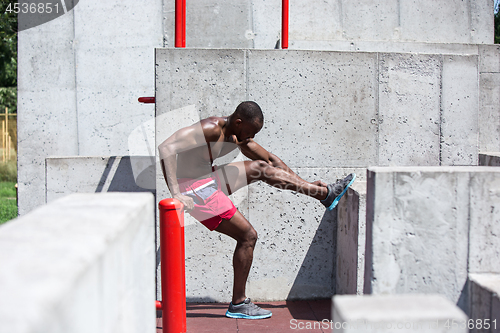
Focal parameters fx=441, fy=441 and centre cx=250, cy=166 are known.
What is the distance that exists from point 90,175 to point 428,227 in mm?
3204

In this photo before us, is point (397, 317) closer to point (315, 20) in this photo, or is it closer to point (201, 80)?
point (201, 80)

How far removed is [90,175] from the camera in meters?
4.42

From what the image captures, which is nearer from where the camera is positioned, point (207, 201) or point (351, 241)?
point (207, 201)

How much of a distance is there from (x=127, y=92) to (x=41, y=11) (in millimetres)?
1445

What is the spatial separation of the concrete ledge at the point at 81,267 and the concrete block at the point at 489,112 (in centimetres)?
446

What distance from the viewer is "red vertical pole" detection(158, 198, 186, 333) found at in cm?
315

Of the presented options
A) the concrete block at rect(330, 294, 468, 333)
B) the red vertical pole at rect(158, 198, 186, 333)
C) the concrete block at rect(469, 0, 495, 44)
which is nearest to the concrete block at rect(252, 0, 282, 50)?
the concrete block at rect(469, 0, 495, 44)

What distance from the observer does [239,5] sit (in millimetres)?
5453

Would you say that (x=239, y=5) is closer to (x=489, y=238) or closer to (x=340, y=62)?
(x=340, y=62)

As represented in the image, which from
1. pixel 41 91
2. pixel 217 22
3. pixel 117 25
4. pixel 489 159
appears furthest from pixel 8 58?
pixel 489 159

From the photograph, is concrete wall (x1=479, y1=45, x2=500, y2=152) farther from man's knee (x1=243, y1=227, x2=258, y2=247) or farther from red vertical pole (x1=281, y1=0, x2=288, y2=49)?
man's knee (x1=243, y1=227, x2=258, y2=247)

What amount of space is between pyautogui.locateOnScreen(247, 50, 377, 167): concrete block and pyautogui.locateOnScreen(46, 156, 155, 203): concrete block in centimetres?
137

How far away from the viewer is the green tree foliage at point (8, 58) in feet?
41.8

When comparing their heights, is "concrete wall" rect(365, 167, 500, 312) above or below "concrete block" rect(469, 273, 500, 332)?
above
